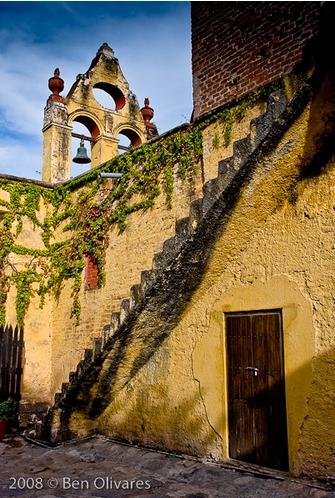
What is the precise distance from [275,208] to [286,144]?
948mm

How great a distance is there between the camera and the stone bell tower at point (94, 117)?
519 inches

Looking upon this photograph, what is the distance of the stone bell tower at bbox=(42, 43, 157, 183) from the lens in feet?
43.3

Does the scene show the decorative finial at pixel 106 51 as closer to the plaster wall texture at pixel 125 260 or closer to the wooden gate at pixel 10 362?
the plaster wall texture at pixel 125 260

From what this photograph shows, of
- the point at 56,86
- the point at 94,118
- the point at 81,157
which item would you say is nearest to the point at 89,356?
the point at 81,157

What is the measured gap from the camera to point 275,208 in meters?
6.11

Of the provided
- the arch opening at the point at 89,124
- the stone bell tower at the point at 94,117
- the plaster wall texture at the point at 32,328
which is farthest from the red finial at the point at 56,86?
the plaster wall texture at the point at 32,328

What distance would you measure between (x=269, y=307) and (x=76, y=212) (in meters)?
6.77

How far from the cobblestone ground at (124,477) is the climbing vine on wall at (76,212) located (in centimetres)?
426

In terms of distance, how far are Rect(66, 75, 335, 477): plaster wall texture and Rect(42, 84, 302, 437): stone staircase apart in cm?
33

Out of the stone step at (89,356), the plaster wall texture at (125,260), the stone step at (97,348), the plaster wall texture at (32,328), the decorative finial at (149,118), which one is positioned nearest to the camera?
the stone step at (97,348)

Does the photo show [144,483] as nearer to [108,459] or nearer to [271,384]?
[108,459]

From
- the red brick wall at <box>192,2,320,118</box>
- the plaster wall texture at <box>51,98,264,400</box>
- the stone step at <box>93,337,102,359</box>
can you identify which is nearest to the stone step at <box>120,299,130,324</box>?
the stone step at <box>93,337,102,359</box>

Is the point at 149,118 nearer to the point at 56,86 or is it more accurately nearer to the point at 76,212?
the point at 56,86

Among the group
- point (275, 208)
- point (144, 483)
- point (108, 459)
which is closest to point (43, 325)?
point (108, 459)
